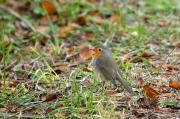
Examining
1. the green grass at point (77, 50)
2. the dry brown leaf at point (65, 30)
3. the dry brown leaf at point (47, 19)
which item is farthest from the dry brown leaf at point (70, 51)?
the dry brown leaf at point (47, 19)

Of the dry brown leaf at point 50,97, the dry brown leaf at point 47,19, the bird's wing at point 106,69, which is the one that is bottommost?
the dry brown leaf at point 50,97

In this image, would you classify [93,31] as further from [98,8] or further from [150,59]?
[150,59]

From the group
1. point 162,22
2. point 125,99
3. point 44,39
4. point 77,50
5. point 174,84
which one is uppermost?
point 162,22

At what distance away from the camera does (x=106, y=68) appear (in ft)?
12.2

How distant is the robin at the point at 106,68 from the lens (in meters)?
3.46

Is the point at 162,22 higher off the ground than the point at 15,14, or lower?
lower

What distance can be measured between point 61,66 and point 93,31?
5.53ft

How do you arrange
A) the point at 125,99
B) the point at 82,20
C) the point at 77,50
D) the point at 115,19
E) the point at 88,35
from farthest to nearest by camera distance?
the point at 115,19
the point at 82,20
the point at 88,35
the point at 77,50
the point at 125,99

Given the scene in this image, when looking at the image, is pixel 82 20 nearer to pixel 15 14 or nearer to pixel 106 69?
pixel 15 14

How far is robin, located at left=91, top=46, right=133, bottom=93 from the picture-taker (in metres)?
3.46

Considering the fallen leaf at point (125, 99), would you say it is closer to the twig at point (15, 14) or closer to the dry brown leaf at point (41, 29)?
the dry brown leaf at point (41, 29)

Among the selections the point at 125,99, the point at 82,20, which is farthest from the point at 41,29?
the point at 125,99

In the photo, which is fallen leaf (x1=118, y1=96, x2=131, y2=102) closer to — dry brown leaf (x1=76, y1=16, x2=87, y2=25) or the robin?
the robin

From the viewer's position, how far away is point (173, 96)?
3148 mm
